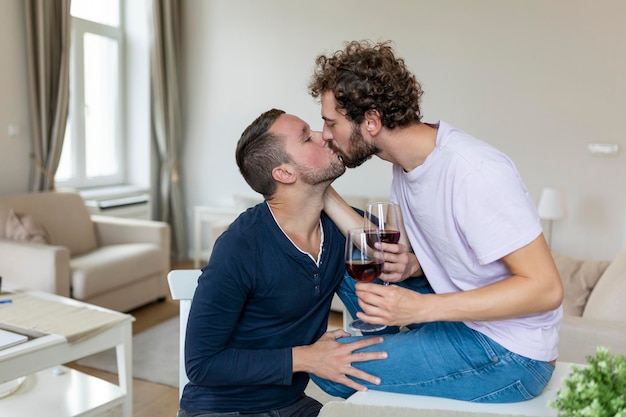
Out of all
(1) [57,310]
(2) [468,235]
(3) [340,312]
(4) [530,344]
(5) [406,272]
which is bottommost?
(3) [340,312]

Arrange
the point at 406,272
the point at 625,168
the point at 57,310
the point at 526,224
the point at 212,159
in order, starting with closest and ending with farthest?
the point at 526,224 < the point at 406,272 < the point at 57,310 < the point at 625,168 < the point at 212,159

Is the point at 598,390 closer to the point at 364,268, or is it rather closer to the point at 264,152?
the point at 364,268

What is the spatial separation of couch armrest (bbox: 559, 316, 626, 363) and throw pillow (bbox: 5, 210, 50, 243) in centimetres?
307

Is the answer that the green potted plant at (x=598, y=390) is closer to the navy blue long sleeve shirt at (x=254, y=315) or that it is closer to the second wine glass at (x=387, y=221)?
the second wine glass at (x=387, y=221)

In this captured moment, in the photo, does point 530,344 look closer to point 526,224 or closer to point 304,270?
point 526,224

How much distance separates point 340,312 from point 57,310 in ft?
7.27

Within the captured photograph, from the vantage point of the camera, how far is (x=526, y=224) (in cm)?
123

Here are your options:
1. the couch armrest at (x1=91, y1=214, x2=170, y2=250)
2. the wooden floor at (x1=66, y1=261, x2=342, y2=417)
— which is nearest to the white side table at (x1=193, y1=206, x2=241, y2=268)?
the couch armrest at (x1=91, y1=214, x2=170, y2=250)

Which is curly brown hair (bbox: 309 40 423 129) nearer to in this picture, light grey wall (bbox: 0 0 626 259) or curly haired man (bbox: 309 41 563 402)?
curly haired man (bbox: 309 41 563 402)

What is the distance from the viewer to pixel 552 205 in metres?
4.32

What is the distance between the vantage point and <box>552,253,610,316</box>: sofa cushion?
122 inches

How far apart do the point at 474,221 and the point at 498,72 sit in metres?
3.79

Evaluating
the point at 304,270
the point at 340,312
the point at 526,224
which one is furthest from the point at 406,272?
the point at 340,312

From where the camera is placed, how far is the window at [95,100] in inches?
209
